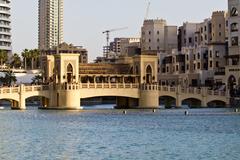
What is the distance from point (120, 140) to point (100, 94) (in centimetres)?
7158

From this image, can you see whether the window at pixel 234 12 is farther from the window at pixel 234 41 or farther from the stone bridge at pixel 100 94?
the stone bridge at pixel 100 94

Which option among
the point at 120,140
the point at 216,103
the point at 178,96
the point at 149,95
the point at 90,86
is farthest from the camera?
the point at 216,103

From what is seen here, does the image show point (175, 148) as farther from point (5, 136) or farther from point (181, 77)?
point (181, 77)

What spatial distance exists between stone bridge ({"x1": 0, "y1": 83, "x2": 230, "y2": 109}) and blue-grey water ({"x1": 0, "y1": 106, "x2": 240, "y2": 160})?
39.1 m

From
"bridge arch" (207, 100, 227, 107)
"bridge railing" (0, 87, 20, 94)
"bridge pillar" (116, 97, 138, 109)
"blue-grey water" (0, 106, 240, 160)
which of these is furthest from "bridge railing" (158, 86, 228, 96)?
"blue-grey water" (0, 106, 240, 160)

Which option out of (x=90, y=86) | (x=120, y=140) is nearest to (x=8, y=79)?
(x=90, y=86)

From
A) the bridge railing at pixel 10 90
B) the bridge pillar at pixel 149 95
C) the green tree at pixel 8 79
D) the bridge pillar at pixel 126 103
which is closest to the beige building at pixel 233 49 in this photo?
the bridge pillar at pixel 149 95

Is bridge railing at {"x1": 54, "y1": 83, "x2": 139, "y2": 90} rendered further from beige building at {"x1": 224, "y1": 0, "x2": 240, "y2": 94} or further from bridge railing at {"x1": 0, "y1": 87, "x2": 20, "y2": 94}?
beige building at {"x1": 224, "y1": 0, "x2": 240, "y2": 94}

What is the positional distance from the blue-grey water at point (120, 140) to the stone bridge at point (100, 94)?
39.1m

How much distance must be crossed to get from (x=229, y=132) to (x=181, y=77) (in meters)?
105

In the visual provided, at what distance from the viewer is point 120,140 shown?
7069 centimetres

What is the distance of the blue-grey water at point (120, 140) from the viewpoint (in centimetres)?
5747

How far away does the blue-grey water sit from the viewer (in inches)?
2263

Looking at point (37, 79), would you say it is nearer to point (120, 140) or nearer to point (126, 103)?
point (126, 103)
